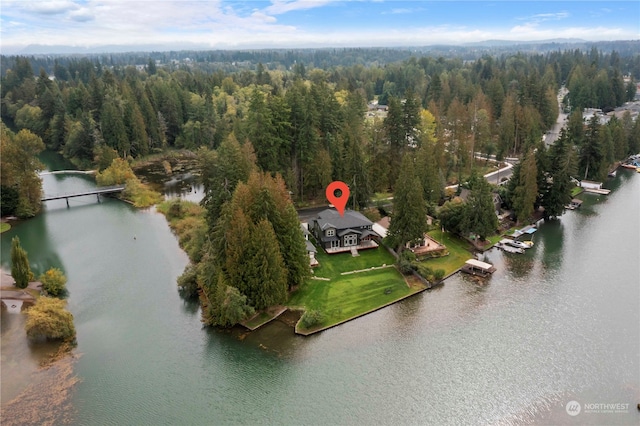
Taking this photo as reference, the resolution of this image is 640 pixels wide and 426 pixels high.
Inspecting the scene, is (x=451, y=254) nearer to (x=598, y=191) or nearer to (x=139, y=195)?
(x=598, y=191)

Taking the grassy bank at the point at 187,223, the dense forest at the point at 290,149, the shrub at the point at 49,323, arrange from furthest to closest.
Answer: the grassy bank at the point at 187,223 → the dense forest at the point at 290,149 → the shrub at the point at 49,323

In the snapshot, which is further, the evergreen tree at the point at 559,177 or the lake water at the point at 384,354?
the evergreen tree at the point at 559,177

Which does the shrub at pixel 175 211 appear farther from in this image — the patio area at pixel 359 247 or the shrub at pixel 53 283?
the patio area at pixel 359 247

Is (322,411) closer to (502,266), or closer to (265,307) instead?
(265,307)

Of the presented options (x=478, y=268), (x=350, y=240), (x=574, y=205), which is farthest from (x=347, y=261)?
(x=574, y=205)

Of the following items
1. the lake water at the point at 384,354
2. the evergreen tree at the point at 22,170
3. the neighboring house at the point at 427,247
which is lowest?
the lake water at the point at 384,354

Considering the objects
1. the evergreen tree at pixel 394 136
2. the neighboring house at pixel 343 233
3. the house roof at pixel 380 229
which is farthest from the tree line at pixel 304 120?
the neighboring house at pixel 343 233

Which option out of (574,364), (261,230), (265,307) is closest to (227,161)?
(261,230)
